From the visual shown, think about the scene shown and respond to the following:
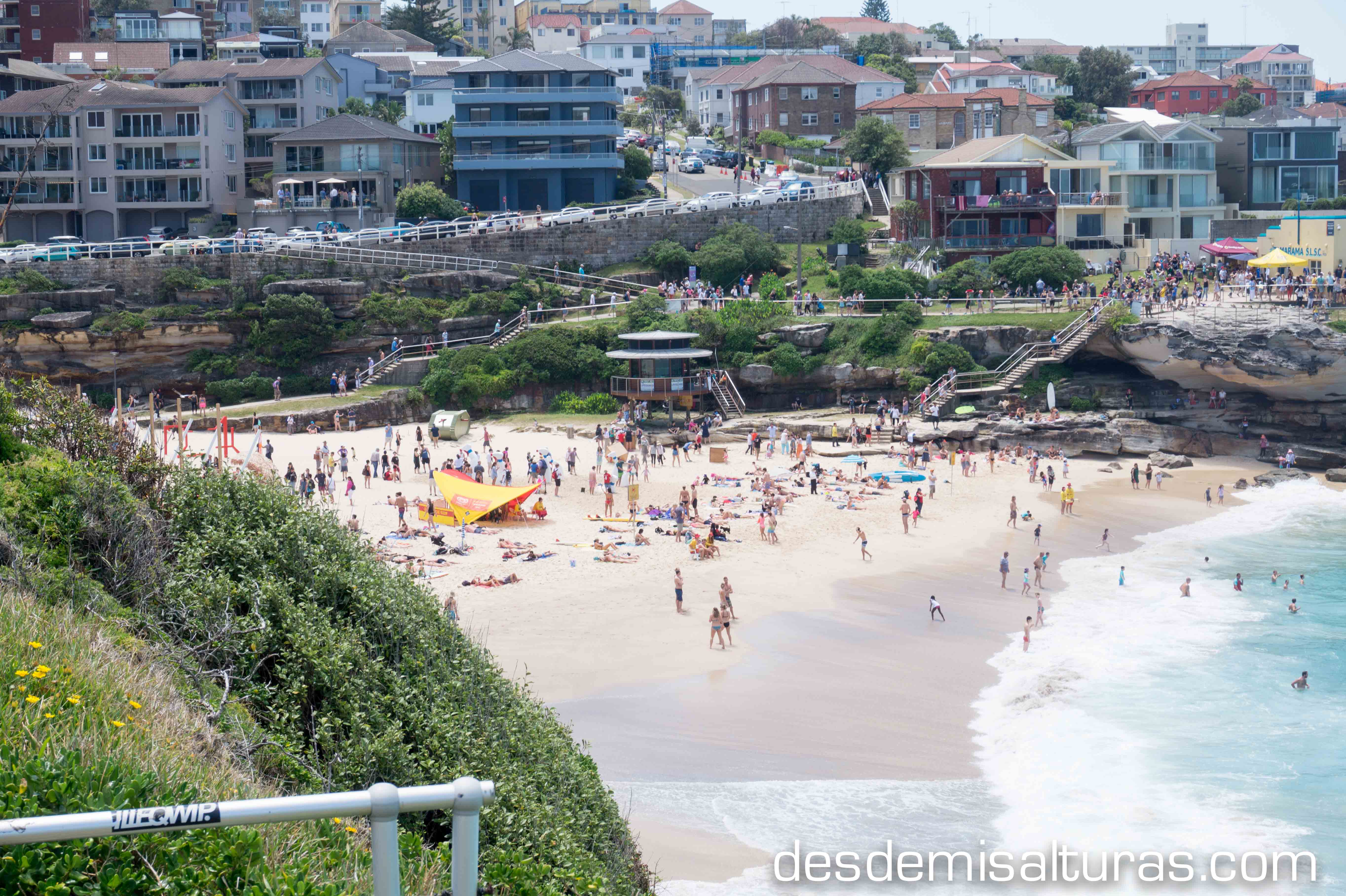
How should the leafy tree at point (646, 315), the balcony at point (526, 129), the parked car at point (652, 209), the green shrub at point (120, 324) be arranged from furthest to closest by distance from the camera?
the balcony at point (526, 129) < the parked car at point (652, 209) < the green shrub at point (120, 324) < the leafy tree at point (646, 315)

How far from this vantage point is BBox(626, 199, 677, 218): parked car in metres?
54.7

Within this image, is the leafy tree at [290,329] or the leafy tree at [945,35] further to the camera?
the leafy tree at [945,35]

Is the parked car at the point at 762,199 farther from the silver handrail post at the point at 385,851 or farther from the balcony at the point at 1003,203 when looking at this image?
the silver handrail post at the point at 385,851

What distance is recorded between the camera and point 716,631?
23.5 meters

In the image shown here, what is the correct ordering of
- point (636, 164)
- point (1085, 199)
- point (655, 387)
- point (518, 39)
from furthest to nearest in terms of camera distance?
point (518, 39) → point (636, 164) → point (1085, 199) → point (655, 387)

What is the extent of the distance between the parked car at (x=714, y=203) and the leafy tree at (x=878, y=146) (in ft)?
28.5

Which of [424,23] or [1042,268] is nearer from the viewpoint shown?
[1042,268]

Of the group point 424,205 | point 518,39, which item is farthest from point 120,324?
point 518,39

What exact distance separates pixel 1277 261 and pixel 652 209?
79.5 feet

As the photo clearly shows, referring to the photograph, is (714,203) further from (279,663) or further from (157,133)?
(279,663)

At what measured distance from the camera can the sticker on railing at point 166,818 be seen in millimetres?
4297

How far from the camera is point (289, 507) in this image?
1340 centimetres

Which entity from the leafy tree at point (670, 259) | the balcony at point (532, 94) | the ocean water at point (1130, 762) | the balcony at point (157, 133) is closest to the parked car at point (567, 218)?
the leafy tree at point (670, 259)

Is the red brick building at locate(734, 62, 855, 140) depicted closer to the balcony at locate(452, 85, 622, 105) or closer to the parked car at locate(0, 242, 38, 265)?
the balcony at locate(452, 85, 622, 105)
